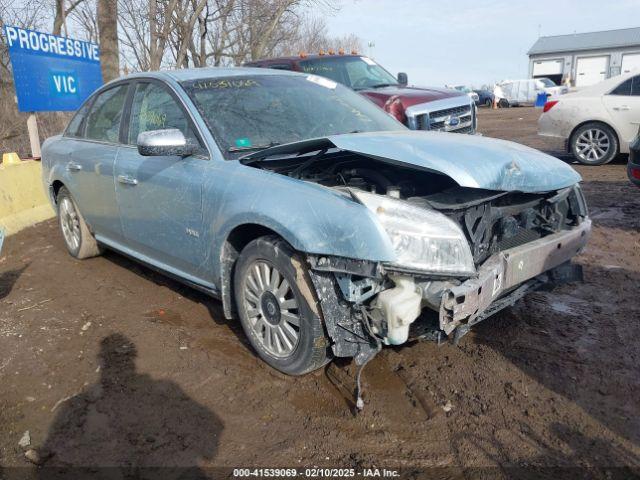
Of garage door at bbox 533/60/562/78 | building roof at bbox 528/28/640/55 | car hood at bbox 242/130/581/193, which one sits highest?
building roof at bbox 528/28/640/55

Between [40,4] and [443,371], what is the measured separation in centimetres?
1791

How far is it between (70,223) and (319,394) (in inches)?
145

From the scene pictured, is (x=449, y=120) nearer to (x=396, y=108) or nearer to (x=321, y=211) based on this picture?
(x=396, y=108)

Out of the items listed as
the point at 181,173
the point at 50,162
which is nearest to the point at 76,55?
the point at 50,162

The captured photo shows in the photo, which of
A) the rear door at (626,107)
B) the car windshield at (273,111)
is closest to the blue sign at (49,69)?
the car windshield at (273,111)

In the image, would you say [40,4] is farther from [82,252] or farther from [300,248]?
[300,248]

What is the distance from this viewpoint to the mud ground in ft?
8.42

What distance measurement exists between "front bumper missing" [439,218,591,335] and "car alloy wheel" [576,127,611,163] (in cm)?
652

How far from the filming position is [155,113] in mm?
4113

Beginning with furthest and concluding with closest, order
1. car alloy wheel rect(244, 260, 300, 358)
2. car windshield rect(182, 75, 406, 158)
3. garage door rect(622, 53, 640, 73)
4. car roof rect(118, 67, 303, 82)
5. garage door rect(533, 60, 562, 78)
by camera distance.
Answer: garage door rect(533, 60, 562, 78), garage door rect(622, 53, 640, 73), car roof rect(118, 67, 303, 82), car windshield rect(182, 75, 406, 158), car alloy wheel rect(244, 260, 300, 358)

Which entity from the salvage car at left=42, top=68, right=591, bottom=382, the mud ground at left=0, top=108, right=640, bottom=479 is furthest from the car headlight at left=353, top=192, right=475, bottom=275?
the mud ground at left=0, top=108, right=640, bottom=479

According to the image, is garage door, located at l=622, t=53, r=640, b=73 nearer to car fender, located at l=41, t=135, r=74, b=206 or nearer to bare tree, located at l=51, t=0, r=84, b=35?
bare tree, located at l=51, t=0, r=84, b=35

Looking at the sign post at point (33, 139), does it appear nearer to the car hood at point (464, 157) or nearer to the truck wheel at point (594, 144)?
the car hood at point (464, 157)

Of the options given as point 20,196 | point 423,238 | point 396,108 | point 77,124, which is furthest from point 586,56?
point 423,238
